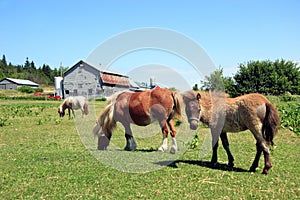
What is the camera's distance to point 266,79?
197 feet

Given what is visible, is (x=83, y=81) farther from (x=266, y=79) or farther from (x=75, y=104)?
(x=266, y=79)

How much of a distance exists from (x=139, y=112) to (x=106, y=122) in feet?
4.06

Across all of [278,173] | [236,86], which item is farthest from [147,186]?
[236,86]

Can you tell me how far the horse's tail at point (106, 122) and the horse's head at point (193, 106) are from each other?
3545mm

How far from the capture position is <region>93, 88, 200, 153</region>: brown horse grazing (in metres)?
10.3

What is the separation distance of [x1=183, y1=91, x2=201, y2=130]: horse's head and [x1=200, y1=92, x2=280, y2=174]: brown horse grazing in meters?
0.33

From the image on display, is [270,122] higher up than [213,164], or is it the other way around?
[270,122]

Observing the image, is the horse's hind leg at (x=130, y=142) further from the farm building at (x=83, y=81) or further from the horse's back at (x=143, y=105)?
the farm building at (x=83, y=81)

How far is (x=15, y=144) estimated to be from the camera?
1205 centimetres

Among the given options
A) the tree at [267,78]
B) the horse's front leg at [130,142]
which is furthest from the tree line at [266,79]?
the horse's front leg at [130,142]

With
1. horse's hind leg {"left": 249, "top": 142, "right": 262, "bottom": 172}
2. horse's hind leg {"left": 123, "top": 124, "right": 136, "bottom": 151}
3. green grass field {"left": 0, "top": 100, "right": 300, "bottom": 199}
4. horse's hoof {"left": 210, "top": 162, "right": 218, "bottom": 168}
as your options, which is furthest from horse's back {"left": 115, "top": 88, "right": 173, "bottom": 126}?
horse's hind leg {"left": 249, "top": 142, "right": 262, "bottom": 172}

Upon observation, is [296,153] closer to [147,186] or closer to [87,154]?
[147,186]

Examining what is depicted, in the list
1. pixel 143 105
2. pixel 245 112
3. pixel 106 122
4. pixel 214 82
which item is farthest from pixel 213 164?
pixel 214 82

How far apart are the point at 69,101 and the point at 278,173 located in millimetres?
20702
